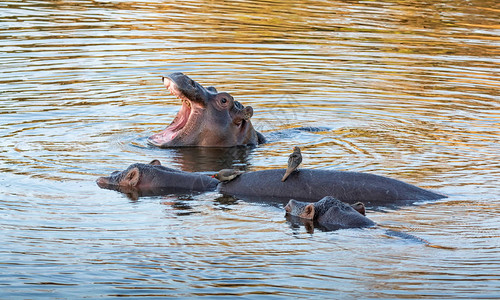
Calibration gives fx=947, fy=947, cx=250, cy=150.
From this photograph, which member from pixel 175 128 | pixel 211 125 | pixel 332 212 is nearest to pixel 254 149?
pixel 211 125

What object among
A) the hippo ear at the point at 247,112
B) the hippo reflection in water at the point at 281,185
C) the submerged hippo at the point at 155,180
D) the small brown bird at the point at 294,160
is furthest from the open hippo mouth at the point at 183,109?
the small brown bird at the point at 294,160

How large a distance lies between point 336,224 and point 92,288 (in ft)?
8.11

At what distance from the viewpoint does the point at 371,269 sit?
705 centimetres

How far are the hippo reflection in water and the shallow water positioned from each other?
0.90ft

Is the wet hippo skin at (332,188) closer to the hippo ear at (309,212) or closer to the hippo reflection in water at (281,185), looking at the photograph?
the hippo reflection in water at (281,185)

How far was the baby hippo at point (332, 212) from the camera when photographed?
819cm

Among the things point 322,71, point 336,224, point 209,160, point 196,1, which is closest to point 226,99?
point 209,160

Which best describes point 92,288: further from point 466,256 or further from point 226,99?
→ point 226,99

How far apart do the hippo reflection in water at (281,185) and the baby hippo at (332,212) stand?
0.64m

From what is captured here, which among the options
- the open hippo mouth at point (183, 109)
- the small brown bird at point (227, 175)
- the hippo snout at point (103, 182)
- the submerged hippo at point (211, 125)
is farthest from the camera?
the submerged hippo at point (211, 125)

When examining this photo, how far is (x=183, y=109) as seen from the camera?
40.4 ft

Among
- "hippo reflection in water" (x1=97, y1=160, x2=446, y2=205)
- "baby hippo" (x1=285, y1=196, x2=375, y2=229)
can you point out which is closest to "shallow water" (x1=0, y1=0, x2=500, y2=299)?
"baby hippo" (x1=285, y1=196, x2=375, y2=229)

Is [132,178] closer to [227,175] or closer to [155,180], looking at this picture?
[155,180]

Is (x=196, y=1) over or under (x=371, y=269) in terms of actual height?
over
